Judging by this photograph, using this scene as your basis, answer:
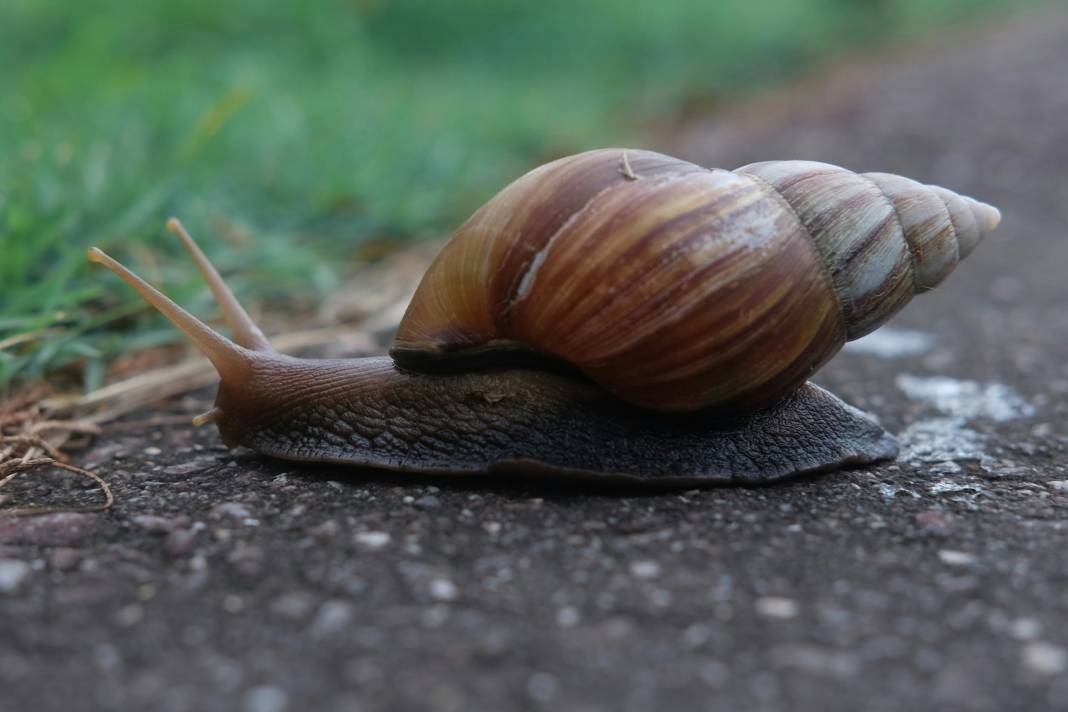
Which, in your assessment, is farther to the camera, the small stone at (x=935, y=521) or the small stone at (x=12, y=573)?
the small stone at (x=935, y=521)

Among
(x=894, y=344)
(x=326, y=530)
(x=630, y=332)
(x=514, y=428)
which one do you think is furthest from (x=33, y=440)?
(x=894, y=344)

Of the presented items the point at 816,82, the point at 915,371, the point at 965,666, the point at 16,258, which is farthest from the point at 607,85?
the point at 965,666

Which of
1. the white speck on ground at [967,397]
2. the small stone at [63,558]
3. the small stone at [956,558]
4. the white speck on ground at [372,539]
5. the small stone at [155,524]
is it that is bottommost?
the white speck on ground at [967,397]

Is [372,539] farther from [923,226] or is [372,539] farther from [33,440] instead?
[923,226]

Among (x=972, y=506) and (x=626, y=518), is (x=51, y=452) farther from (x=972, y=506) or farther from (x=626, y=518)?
(x=972, y=506)

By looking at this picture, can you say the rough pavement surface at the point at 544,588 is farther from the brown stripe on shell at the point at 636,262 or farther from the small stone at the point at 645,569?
the brown stripe on shell at the point at 636,262

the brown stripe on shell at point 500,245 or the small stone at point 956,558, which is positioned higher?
the brown stripe on shell at point 500,245

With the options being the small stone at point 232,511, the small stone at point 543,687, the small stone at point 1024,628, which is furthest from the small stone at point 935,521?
the small stone at point 232,511

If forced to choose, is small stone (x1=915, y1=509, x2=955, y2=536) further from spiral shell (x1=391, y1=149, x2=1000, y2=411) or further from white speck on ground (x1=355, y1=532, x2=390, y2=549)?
white speck on ground (x1=355, y1=532, x2=390, y2=549)
